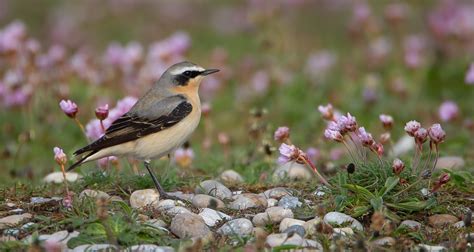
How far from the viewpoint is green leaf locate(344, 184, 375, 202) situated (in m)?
6.34

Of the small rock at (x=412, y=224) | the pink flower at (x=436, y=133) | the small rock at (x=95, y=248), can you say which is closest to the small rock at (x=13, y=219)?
the small rock at (x=95, y=248)

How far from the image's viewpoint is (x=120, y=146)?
7.66 meters

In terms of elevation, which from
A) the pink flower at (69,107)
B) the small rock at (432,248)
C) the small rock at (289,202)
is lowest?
the small rock at (432,248)

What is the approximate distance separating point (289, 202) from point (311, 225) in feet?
2.20

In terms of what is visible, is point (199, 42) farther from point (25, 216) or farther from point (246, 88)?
point (25, 216)

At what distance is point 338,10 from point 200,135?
371 inches

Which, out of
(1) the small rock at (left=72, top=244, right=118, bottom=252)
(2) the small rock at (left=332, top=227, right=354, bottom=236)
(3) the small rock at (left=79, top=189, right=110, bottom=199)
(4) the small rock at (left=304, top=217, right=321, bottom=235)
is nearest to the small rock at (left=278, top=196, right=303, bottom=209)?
(4) the small rock at (left=304, top=217, right=321, bottom=235)

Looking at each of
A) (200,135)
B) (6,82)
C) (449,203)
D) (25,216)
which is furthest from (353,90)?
Answer: (25,216)

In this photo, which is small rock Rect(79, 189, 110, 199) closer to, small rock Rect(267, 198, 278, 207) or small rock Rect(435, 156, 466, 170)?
small rock Rect(267, 198, 278, 207)

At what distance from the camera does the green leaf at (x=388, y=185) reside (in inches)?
249

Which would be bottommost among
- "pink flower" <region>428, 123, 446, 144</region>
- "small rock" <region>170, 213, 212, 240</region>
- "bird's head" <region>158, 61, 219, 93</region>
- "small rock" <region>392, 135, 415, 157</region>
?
"small rock" <region>170, 213, 212, 240</region>

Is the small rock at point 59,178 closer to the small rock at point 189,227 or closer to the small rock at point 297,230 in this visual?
the small rock at point 189,227

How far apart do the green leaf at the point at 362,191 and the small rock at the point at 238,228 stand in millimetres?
854

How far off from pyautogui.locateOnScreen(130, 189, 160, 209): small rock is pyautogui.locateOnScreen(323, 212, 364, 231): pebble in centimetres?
155
